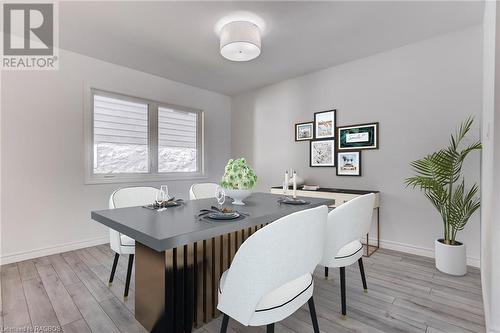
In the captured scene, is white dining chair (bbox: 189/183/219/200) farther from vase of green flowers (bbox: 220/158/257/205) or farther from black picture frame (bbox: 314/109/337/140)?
black picture frame (bbox: 314/109/337/140)

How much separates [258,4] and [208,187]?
1.93 metres

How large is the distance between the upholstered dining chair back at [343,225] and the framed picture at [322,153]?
1.97 meters

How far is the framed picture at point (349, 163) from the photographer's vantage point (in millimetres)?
3279

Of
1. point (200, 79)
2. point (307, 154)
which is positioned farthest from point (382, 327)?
point (200, 79)

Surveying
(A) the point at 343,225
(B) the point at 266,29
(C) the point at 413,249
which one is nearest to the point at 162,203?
(A) the point at 343,225

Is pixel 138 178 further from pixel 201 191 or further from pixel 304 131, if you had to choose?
pixel 304 131

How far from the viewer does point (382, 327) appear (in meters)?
1.58

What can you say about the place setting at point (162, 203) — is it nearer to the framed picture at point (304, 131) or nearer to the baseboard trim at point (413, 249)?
the framed picture at point (304, 131)

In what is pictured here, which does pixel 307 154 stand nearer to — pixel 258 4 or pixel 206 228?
pixel 258 4

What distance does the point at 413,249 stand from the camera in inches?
112

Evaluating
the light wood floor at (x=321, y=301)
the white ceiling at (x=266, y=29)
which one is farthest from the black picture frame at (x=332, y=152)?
the light wood floor at (x=321, y=301)

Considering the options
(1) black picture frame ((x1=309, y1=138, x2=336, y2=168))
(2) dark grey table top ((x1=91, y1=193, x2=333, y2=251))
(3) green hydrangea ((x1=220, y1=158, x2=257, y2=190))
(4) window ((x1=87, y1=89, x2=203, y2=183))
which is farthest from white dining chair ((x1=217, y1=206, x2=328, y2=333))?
(4) window ((x1=87, y1=89, x2=203, y2=183))

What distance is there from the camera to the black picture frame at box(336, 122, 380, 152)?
311cm

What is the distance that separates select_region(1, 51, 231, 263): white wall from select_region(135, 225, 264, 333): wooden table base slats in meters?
2.14
